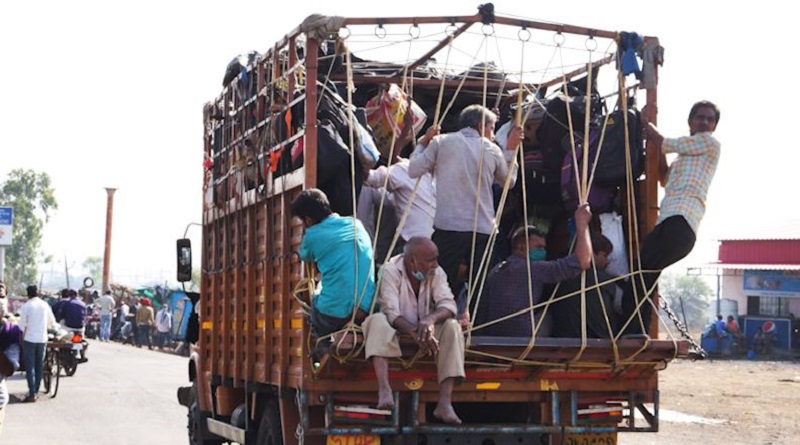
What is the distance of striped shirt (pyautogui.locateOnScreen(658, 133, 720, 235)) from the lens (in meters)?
7.81

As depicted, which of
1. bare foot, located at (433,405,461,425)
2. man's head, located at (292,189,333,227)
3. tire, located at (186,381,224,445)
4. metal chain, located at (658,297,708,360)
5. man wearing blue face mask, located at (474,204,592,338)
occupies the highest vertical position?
man's head, located at (292,189,333,227)

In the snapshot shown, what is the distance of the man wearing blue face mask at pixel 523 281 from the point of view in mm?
7715

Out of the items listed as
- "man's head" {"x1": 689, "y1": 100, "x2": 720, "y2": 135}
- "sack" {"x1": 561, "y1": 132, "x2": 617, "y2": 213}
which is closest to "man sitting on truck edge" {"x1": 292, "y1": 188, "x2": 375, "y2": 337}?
Result: "sack" {"x1": 561, "y1": 132, "x2": 617, "y2": 213}

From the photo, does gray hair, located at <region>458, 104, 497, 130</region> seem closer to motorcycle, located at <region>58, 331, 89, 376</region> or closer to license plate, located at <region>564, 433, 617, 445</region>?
license plate, located at <region>564, 433, 617, 445</region>

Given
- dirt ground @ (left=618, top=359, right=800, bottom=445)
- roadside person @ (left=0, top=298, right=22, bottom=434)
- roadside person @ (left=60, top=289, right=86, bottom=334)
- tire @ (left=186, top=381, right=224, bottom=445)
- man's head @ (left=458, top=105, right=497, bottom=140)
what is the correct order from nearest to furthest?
man's head @ (left=458, top=105, right=497, bottom=140) < roadside person @ (left=0, top=298, right=22, bottom=434) < tire @ (left=186, top=381, right=224, bottom=445) < dirt ground @ (left=618, top=359, right=800, bottom=445) < roadside person @ (left=60, top=289, right=86, bottom=334)

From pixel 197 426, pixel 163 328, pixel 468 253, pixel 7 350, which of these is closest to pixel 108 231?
pixel 163 328

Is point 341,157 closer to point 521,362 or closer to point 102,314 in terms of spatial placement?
point 521,362

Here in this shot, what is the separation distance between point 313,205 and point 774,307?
120 feet

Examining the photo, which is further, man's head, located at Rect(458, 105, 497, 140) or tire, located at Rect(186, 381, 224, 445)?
tire, located at Rect(186, 381, 224, 445)

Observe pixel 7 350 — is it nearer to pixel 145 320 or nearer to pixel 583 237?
pixel 583 237

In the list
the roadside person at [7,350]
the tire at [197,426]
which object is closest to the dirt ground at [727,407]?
the tire at [197,426]

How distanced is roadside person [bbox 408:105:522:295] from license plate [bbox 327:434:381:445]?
122 cm

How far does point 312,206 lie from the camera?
730 centimetres

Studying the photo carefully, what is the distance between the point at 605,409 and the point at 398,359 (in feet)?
5.23
